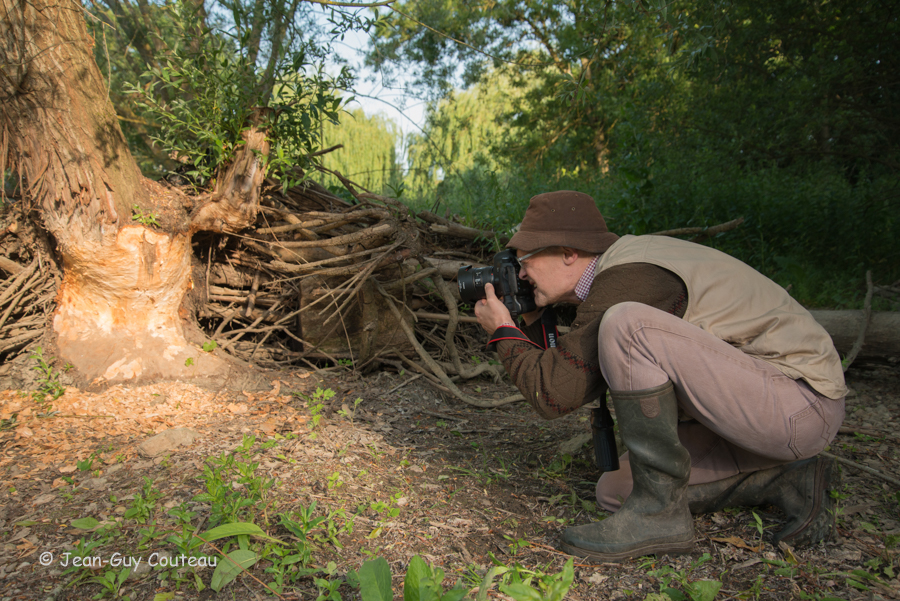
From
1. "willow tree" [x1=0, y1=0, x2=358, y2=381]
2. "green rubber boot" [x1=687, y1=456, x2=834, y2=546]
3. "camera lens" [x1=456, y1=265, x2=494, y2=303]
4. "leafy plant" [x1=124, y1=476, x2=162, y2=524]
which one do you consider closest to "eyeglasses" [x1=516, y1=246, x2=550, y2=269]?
"camera lens" [x1=456, y1=265, x2=494, y2=303]

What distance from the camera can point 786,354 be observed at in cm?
173

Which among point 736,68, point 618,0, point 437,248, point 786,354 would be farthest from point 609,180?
point 786,354

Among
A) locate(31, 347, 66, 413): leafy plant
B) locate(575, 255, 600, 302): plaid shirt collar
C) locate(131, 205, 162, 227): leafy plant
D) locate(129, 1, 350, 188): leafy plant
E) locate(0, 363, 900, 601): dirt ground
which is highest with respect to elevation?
locate(129, 1, 350, 188): leafy plant

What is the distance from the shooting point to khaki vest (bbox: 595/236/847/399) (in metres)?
1.72

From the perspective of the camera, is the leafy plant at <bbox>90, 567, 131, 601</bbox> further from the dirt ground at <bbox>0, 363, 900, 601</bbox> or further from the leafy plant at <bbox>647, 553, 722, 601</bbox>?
the leafy plant at <bbox>647, 553, 722, 601</bbox>

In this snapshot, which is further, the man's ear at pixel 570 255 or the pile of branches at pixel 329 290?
the pile of branches at pixel 329 290

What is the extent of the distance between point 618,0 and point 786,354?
200 cm

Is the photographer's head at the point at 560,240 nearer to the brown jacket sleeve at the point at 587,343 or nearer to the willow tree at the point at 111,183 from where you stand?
the brown jacket sleeve at the point at 587,343

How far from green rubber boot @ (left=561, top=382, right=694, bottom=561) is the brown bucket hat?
1.92 ft

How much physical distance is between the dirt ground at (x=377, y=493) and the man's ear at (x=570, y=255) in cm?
95

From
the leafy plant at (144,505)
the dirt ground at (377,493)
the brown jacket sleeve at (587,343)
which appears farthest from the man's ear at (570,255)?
the leafy plant at (144,505)

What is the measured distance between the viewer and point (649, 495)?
5.71ft

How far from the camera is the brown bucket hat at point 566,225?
199 cm

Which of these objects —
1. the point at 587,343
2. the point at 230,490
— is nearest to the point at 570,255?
the point at 587,343
